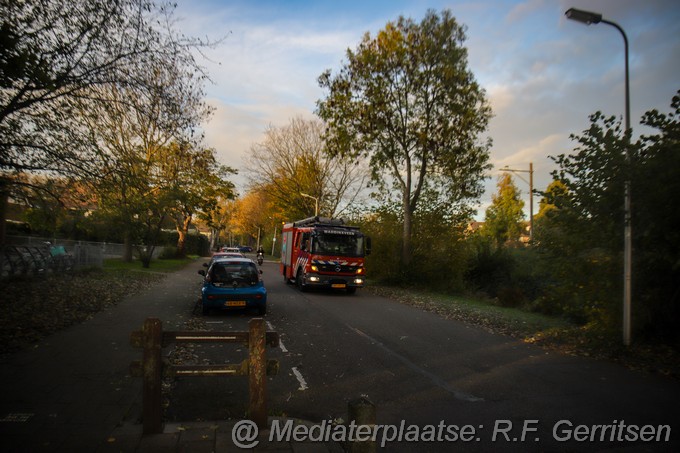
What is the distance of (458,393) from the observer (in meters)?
6.01

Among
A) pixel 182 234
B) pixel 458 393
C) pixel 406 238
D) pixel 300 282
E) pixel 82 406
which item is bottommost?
pixel 82 406

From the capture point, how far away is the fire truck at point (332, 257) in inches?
736

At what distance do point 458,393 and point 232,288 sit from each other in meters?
7.63

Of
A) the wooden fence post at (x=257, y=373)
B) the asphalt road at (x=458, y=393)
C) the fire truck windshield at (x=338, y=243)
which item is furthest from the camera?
the fire truck windshield at (x=338, y=243)

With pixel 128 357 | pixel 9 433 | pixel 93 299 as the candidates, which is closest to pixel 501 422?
pixel 9 433

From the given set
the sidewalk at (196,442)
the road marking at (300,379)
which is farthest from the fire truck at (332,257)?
the sidewalk at (196,442)

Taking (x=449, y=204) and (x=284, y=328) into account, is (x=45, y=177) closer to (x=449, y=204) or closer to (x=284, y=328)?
(x=284, y=328)

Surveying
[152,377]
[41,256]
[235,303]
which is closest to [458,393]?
[152,377]

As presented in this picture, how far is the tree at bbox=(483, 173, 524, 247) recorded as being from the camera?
170 feet

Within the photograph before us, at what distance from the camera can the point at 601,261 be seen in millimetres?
8797

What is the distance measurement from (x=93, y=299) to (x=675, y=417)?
13.5 meters

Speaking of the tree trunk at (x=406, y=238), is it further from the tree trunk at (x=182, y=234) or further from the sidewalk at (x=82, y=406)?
the tree trunk at (x=182, y=234)

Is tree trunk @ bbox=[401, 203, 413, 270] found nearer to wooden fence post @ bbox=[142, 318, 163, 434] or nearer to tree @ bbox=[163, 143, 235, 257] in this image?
tree @ bbox=[163, 143, 235, 257]

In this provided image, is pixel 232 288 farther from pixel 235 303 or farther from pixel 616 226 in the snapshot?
pixel 616 226
